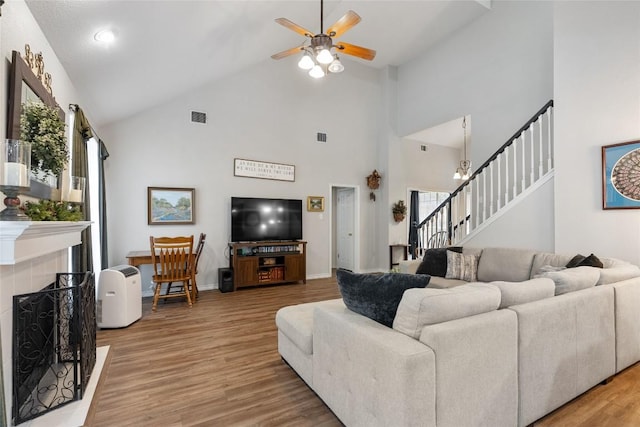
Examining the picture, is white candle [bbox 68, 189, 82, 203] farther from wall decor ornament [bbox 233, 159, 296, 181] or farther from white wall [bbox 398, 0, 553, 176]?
white wall [bbox 398, 0, 553, 176]

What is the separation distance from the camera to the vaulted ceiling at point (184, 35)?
8.39 ft

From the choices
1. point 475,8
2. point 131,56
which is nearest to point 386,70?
point 475,8

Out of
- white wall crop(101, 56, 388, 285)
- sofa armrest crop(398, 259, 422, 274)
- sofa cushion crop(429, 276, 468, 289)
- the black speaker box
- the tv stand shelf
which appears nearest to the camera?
sofa cushion crop(429, 276, 468, 289)

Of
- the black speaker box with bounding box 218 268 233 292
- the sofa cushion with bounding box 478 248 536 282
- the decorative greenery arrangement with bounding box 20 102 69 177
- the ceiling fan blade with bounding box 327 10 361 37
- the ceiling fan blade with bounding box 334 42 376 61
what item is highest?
the ceiling fan blade with bounding box 327 10 361 37

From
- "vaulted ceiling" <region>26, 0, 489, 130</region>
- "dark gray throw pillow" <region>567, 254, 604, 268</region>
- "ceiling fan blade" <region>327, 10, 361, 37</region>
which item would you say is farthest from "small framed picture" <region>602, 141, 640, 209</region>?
"vaulted ceiling" <region>26, 0, 489, 130</region>

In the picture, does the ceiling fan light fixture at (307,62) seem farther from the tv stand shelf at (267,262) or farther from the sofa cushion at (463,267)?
the tv stand shelf at (267,262)

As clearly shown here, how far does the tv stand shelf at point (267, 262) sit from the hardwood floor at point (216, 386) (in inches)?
63.7

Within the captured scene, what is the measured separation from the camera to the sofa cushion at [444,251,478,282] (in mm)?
3938

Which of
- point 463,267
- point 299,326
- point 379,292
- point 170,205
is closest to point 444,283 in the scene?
point 463,267

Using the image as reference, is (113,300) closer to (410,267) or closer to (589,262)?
(410,267)

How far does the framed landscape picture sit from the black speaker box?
1010mm

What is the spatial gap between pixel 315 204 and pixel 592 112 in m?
4.47

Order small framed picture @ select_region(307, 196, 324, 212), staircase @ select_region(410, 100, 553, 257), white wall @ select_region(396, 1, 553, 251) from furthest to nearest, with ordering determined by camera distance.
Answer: small framed picture @ select_region(307, 196, 324, 212)
white wall @ select_region(396, 1, 553, 251)
staircase @ select_region(410, 100, 553, 257)

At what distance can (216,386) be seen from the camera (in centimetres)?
230
